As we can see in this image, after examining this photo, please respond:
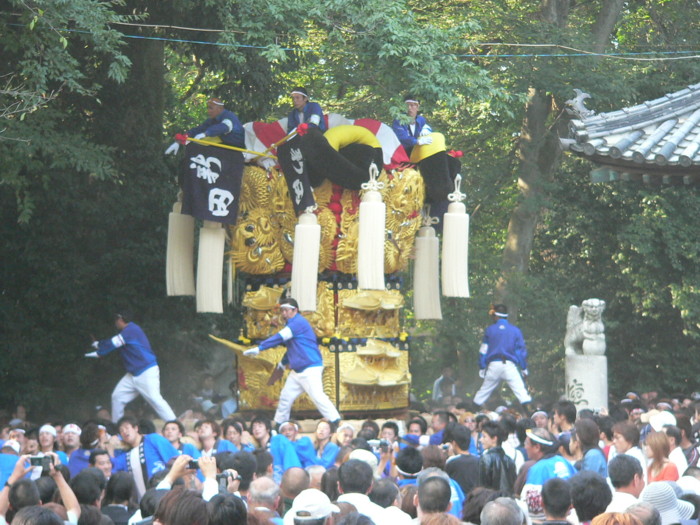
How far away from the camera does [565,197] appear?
21672mm

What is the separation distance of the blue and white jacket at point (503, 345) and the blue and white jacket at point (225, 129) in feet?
14.7

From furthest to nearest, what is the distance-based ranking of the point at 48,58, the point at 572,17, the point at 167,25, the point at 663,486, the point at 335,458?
1. the point at 572,17
2. the point at 167,25
3. the point at 48,58
4. the point at 335,458
5. the point at 663,486

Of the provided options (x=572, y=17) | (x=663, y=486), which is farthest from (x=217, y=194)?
(x=572, y=17)

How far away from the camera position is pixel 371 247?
13773mm

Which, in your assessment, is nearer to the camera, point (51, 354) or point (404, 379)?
point (404, 379)

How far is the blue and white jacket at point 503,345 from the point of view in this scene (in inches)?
642

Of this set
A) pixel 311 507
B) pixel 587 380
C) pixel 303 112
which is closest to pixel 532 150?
pixel 587 380

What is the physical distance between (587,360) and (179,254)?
20.2 ft

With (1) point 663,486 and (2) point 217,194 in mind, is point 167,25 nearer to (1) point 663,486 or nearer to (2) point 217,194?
(2) point 217,194

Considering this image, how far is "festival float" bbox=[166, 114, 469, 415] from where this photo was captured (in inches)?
564

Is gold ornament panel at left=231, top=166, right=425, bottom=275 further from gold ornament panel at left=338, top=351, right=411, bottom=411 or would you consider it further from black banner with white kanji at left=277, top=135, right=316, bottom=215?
gold ornament panel at left=338, top=351, right=411, bottom=411

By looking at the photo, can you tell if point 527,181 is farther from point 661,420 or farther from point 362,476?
point 362,476

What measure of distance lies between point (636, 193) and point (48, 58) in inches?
460

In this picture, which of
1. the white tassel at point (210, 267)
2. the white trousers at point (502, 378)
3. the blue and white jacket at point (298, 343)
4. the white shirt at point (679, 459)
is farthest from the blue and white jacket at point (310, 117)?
the white shirt at point (679, 459)
